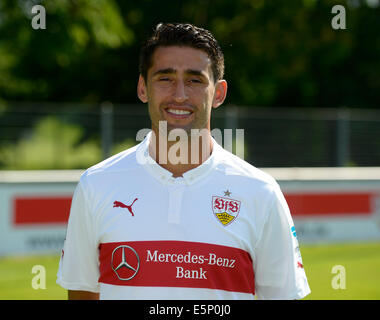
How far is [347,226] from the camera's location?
40.0ft

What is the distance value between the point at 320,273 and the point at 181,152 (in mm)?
6769

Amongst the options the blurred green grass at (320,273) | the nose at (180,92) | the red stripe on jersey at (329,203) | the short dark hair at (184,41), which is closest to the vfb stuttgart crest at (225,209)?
the nose at (180,92)

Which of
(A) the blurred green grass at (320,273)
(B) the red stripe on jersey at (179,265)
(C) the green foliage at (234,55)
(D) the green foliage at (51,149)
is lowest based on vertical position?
(A) the blurred green grass at (320,273)

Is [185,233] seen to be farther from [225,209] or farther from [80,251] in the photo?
[80,251]

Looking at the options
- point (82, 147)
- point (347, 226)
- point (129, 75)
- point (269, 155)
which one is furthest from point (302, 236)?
point (129, 75)

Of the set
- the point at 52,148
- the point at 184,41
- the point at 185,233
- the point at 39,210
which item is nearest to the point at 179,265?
the point at 185,233

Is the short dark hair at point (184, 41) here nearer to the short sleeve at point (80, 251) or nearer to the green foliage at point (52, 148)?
the short sleeve at point (80, 251)

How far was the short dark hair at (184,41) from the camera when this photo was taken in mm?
3010

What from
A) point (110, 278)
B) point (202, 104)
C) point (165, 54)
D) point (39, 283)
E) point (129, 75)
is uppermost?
point (129, 75)

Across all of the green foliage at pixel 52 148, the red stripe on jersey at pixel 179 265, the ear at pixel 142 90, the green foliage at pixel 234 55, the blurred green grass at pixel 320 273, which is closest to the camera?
the red stripe on jersey at pixel 179 265

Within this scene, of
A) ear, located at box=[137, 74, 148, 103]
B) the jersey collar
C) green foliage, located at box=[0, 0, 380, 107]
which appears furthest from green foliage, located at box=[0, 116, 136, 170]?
green foliage, located at box=[0, 0, 380, 107]

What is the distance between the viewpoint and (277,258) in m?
2.98
